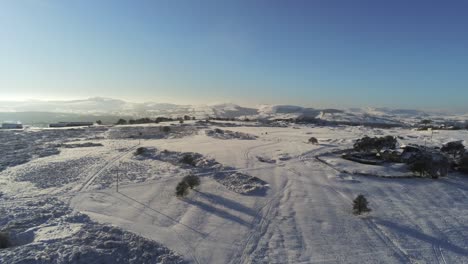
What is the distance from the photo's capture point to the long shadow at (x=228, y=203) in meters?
14.1

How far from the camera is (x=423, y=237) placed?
39.0 feet

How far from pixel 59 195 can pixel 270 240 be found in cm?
1040

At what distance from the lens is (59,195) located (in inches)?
600

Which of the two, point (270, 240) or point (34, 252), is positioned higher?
point (34, 252)

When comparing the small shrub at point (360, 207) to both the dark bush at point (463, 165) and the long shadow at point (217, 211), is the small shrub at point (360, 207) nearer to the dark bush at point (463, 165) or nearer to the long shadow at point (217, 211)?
the long shadow at point (217, 211)

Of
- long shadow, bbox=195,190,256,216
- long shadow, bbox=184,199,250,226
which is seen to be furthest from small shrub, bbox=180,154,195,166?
long shadow, bbox=184,199,250,226

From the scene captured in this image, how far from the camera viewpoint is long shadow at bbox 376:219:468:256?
11021 millimetres

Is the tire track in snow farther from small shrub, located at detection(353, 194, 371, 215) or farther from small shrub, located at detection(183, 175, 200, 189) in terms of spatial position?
small shrub, located at detection(353, 194, 371, 215)

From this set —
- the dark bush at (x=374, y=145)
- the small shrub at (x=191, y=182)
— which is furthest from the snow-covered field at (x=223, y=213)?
the dark bush at (x=374, y=145)

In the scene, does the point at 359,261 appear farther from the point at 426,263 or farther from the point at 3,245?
the point at 3,245

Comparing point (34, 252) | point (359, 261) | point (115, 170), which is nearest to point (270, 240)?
point (359, 261)

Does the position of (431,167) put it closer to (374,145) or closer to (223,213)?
(374,145)

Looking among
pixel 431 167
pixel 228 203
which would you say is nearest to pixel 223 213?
pixel 228 203

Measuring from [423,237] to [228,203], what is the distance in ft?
26.1
